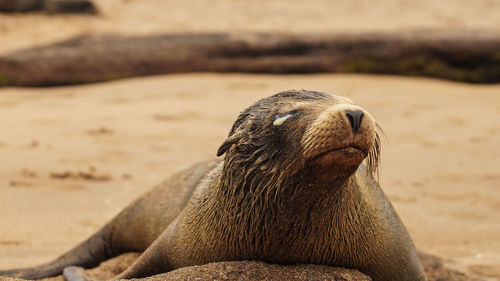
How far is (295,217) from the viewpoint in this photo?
2.58 m

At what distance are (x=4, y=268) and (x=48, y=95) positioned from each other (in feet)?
18.7

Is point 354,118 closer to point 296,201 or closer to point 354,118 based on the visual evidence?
point 354,118

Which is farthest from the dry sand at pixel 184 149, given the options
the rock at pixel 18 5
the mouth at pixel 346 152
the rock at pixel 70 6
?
the rock at pixel 18 5

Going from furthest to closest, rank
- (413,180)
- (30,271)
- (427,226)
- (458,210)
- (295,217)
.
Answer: (413,180) → (458,210) → (427,226) → (30,271) → (295,217)

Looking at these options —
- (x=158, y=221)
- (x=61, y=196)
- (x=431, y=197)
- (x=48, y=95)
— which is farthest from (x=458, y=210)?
(x=48, y=95)

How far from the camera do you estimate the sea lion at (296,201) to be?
2.39 m

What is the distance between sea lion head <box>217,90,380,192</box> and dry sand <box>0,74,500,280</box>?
131 cm

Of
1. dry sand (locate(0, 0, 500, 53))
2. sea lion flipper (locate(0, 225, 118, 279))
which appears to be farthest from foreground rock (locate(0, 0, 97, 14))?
sea lion flipper (locate(0, 225, 118, 279))

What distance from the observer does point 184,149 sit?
6227 mm

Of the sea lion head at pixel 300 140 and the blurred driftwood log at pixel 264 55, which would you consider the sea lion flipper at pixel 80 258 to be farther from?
the blurred driftwood log at pixel 264 55

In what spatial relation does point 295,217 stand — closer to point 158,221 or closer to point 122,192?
point 158,221

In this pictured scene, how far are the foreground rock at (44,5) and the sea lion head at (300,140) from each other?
10.8 m

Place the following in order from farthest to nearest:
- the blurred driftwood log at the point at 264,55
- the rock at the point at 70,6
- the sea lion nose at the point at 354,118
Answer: the rock at the point at 70,6
the blurred driftwood log at the point at 264,55
the sea lion nose at the point at 354,118

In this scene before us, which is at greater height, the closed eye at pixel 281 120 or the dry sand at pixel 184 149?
the closed eye at pixel 281 120
